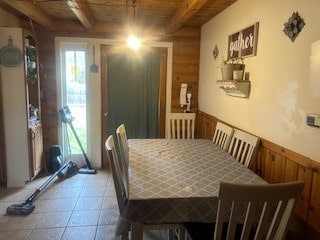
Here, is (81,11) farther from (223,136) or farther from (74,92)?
(223,136)

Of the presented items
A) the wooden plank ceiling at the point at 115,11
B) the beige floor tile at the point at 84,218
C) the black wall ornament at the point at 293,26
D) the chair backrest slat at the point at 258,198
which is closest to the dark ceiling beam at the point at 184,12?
the wooden plank ceiling at the point at 115,11

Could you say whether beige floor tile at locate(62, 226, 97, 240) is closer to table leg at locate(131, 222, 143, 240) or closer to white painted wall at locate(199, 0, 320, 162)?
table leg at locate(131, 222, 143, 240)

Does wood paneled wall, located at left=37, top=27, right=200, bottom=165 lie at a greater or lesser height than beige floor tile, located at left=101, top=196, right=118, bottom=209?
greater

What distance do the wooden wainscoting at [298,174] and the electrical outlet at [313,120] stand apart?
23cm

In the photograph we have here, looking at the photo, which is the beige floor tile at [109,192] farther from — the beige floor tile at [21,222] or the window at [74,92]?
the window at [74,92]

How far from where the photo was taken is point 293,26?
6.08 feet

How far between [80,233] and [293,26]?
244cm

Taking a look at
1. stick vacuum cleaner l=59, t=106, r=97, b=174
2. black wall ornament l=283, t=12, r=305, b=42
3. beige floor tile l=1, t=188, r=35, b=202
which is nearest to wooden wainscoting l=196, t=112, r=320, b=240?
black wall ornament l=283, t=12, r=305, b=42

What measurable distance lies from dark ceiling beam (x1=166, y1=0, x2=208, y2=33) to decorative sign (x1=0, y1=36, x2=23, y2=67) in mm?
1950

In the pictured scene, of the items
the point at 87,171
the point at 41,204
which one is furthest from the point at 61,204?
the point at 87,171

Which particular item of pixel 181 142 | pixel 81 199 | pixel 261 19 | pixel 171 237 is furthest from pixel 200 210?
pixel 81 199

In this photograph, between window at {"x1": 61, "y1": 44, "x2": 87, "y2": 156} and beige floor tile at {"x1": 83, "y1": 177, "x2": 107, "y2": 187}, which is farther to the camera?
window at {"x1": 61, "y1": 44, "x2": 87, "y2": 156}

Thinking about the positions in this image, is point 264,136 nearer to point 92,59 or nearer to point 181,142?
point 181,142

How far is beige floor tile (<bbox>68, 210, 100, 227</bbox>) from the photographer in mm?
2578
